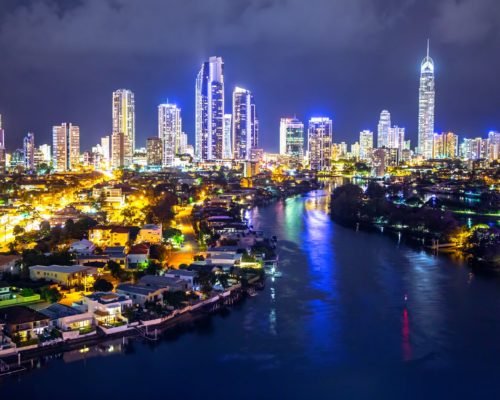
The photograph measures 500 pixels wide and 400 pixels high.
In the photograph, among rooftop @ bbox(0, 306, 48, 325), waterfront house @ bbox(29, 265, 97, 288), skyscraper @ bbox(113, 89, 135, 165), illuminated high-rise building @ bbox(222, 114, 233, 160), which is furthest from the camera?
illuminated high-rise building @ bbox(222, 114, 233, 160)

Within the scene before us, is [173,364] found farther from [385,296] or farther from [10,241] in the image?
[10,241]

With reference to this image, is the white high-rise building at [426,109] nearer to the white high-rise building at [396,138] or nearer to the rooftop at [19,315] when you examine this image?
the white high-rise building at [396,138]

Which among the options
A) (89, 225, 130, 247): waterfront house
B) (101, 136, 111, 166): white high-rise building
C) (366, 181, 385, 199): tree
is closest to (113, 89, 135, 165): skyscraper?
(101, 136, 111, 166): white high-rise building

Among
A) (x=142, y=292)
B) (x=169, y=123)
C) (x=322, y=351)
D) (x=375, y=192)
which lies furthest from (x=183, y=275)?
(x=169, y=123)

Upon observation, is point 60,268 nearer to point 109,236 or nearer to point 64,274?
point 64,274

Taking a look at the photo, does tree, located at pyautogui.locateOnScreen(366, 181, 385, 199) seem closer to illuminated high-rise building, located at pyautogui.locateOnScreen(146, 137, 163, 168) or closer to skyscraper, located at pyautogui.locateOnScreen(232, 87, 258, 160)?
illuminated high-rise building, located at pyautogui.locateOnScreen(146, 137, 163, 168)

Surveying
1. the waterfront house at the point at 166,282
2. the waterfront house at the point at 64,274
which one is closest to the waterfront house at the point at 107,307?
the waterfront house at the point at 166,282
